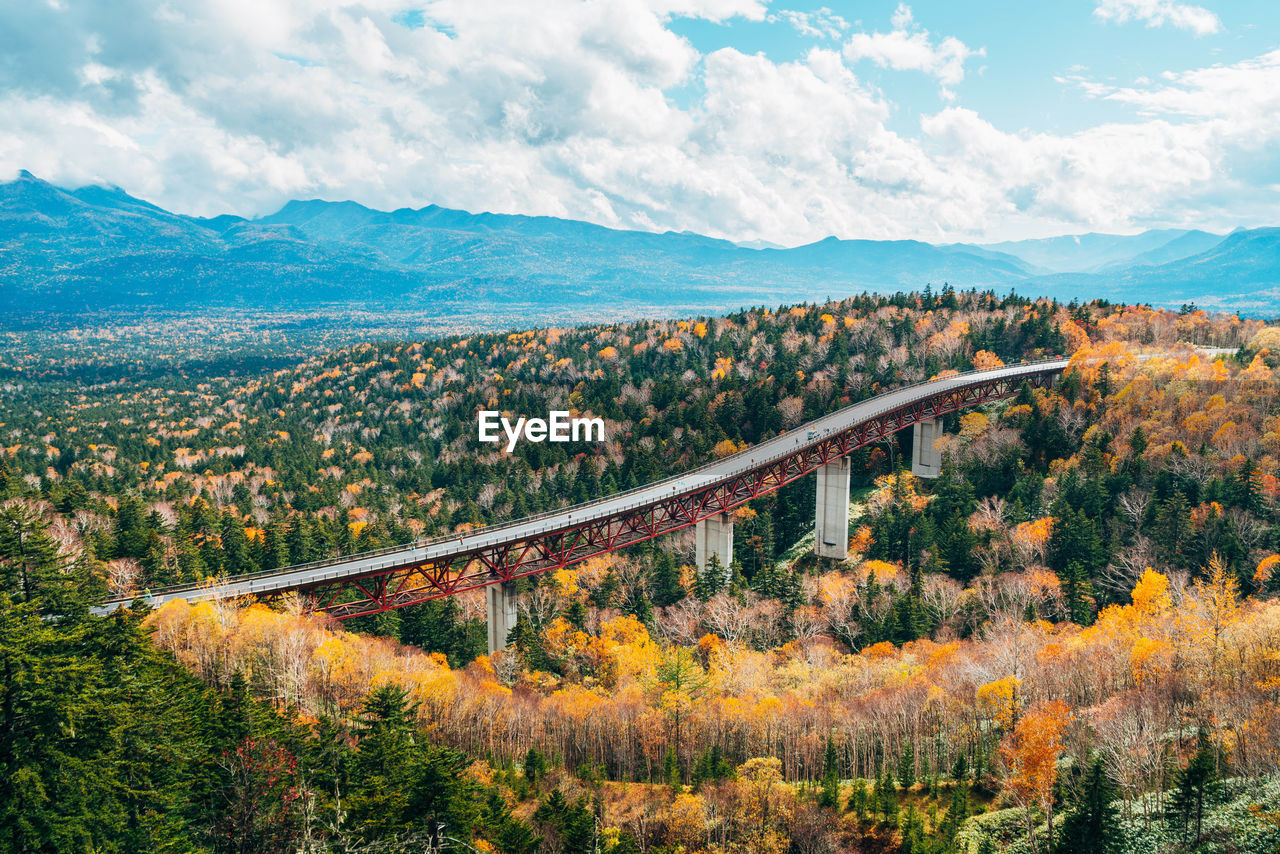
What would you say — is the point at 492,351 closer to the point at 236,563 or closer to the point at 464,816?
the point at 236,563

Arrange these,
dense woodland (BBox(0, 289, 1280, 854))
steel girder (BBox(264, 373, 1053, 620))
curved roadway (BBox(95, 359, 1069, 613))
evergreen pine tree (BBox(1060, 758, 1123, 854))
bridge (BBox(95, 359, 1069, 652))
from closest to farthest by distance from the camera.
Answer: dense woodland (BBox(0, 289, 1280, 854)) < evergreen pine tree (BBox(1060, 758, 1123, 854)) < curved roadway (BBox(95, 359, 1069, 613)) < bridge (BBox(95, 359, 1069, 652)) < steel girder (BBox(264, 373, 1053, 620))

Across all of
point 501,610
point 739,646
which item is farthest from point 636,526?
point 739,646

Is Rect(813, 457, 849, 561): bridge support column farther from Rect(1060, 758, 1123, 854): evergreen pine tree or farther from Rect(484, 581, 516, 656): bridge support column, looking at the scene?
Rect(1060, 758, 1123, 854): evergreen pine tree

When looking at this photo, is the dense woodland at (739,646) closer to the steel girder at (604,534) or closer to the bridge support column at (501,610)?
the bridge support column at (501,610)

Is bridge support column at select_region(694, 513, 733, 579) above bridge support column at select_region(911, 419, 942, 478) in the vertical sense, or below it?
below

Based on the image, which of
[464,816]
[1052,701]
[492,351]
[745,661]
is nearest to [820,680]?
[745,661]

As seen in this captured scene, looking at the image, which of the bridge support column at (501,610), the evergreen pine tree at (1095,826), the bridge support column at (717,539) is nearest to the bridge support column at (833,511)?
the bridge support column at (717,539)

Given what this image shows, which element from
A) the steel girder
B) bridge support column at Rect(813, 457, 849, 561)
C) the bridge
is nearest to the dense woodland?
bridge support column at Rect(813, 457, 849, 561)
